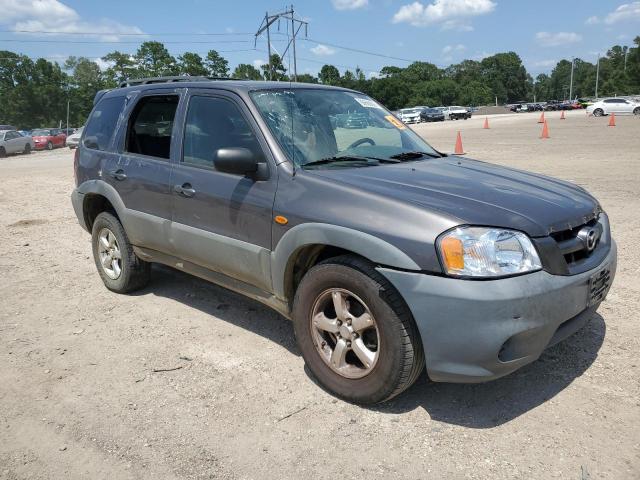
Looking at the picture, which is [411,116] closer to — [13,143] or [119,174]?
[13,143]

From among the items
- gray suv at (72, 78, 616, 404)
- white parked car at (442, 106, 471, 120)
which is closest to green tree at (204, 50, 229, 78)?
white parked car at (442, 106, 471, 120)

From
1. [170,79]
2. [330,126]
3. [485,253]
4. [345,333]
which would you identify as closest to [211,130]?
[330,126]

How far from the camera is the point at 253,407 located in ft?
10.6

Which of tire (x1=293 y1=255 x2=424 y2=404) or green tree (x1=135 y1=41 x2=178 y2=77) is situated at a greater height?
green tree (x1=135 y1=41 x2=178 y2=77)

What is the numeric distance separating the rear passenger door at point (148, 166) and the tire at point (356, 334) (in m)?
1.62

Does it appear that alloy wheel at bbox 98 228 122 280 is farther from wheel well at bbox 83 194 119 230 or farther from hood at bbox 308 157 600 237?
hood at bbox 308 157 600 237

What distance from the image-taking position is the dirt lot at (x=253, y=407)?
106 inches

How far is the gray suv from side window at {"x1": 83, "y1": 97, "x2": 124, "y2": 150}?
27cm

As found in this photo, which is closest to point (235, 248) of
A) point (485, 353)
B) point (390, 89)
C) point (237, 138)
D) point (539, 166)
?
point (237, 138)

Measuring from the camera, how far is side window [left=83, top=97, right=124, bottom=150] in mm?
5039

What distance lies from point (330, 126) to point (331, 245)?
1.19 meters

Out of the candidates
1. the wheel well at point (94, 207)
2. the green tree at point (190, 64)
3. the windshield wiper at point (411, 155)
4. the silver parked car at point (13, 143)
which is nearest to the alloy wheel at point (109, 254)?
the wheel well at point (94, 207)

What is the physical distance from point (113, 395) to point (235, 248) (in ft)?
3.97

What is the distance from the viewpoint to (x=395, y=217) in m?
2.85
